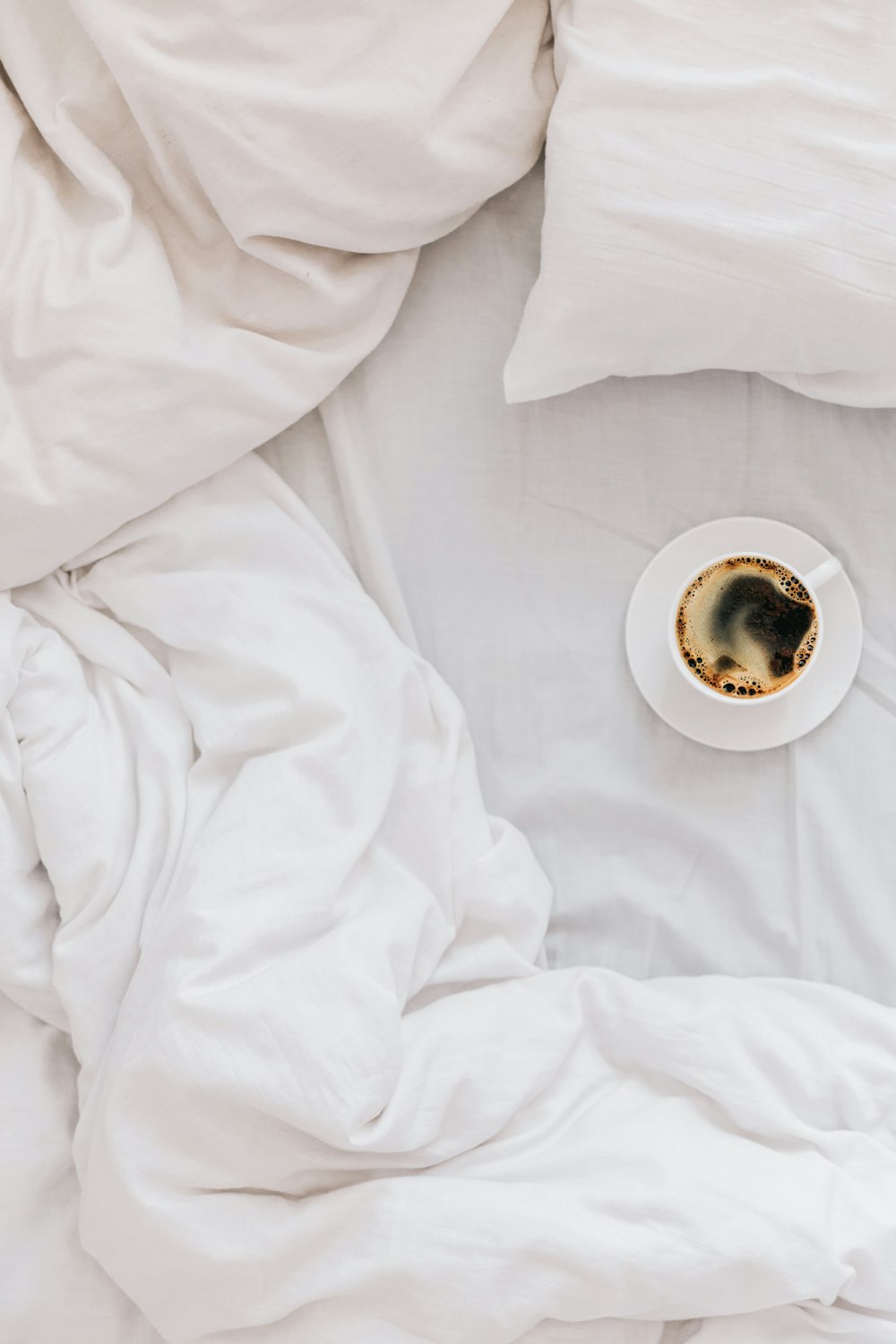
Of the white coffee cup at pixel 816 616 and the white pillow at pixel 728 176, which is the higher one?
the white pillow at pixel 728 176

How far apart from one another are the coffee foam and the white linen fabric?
34cm

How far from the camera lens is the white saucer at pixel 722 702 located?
32.2 inches

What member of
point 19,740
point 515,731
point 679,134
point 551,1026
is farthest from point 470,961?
point 679,134

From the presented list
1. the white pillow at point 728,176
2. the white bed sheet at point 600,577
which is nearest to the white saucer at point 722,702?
the white bed sheet at point 600,577

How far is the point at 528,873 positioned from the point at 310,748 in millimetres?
190

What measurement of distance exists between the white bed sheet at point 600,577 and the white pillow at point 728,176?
0.32 feet

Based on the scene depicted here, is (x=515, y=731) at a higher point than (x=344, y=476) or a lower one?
lower

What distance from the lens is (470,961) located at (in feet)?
2.57

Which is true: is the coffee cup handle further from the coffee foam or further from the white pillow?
the white pillow

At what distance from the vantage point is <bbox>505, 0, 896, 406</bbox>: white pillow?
2.37ft

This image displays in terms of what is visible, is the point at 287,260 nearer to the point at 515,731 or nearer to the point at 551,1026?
the point at 515,731

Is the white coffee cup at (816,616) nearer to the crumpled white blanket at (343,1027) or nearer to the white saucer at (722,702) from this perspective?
the white saucer at (722,702)

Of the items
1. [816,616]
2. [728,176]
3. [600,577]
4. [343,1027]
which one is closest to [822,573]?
[816,616]

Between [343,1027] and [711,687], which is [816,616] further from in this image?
[343,1027]
